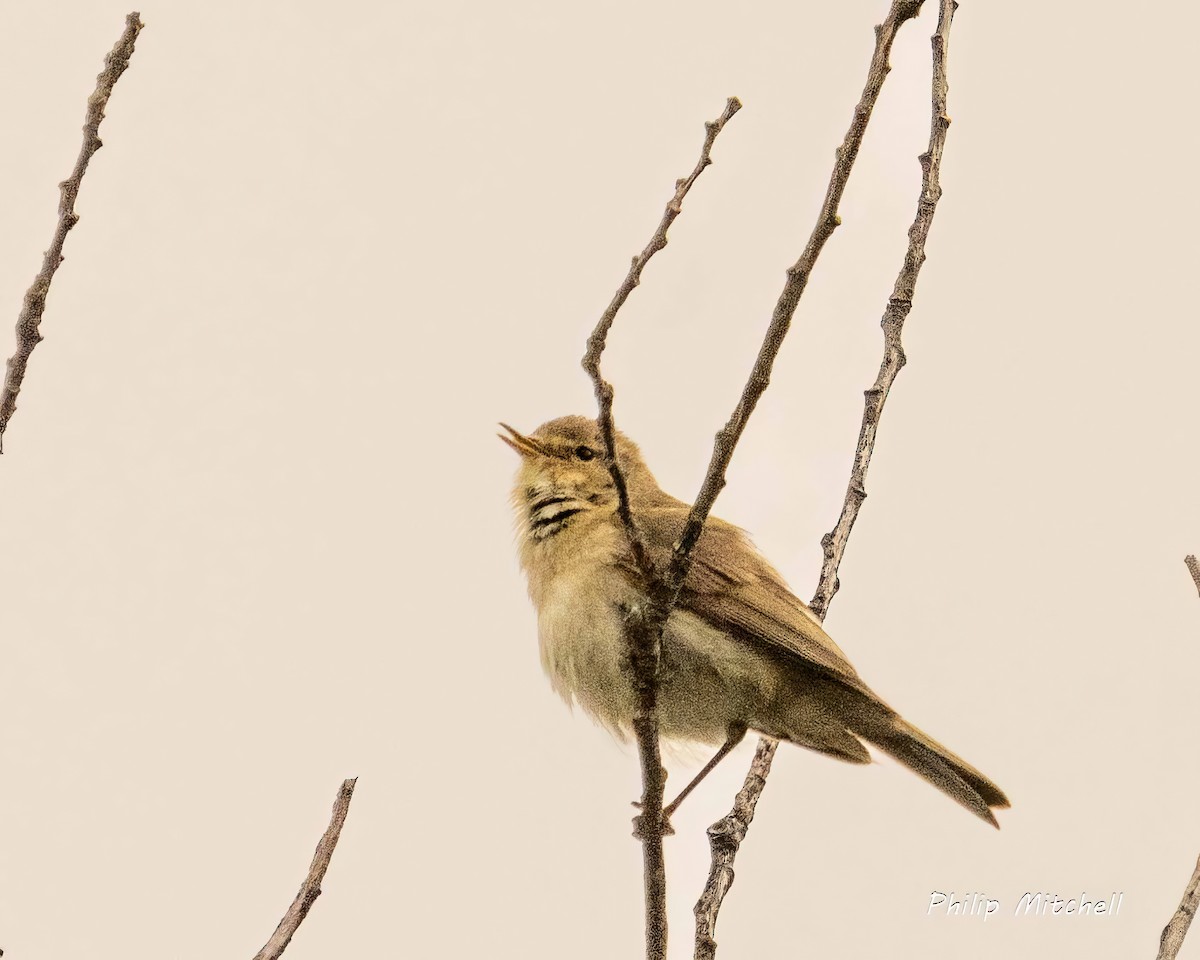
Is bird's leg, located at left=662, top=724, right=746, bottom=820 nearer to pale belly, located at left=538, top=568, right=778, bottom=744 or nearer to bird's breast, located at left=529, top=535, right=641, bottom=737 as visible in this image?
pale belly, located at left=538, top=568, right=778, bottom=744

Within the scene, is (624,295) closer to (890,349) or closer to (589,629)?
(589,629)

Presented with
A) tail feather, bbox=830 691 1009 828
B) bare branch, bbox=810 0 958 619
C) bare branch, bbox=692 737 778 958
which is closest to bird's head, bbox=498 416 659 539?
bare branch, bbox=810 0 958 619

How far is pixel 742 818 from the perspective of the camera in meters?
5.05

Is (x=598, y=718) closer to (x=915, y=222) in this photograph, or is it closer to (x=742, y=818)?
(x=742, y=818)

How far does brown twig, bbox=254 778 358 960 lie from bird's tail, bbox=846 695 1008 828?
7.97ft

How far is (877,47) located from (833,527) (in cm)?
278

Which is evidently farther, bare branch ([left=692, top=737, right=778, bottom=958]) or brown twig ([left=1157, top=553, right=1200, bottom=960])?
bare branch ([left=692, top=737, right=778, bottom=958])

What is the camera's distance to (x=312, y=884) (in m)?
3.42

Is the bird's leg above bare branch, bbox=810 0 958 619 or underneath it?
underneath

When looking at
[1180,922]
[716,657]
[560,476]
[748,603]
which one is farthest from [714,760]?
[1180,922]

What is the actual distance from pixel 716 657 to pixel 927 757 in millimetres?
915

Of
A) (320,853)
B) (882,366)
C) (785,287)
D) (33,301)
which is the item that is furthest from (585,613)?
(33,301)

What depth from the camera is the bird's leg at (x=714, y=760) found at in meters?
5.62

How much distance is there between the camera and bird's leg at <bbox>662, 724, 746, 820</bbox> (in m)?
5.62
